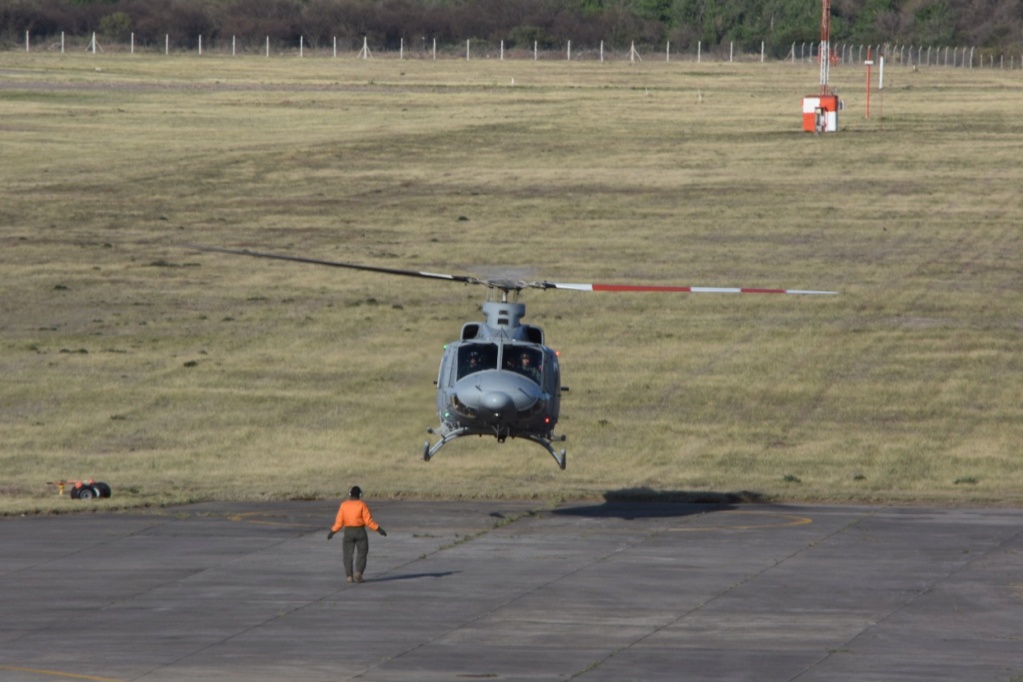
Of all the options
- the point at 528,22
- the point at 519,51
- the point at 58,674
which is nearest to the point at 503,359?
the point at 58,674

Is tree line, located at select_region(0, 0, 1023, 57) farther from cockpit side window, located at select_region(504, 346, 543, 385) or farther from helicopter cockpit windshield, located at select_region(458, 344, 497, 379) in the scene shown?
cockpit side window, located at select_region(504, 346, 543, 385)

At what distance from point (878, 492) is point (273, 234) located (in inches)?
1372

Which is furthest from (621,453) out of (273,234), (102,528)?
(273,234)

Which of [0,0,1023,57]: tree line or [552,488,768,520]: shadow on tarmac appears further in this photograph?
[0,0,1023,57]: tree line

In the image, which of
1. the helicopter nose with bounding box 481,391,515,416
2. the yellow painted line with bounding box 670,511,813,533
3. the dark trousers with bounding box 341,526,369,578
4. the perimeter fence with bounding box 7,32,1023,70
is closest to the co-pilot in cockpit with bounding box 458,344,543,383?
the helicopter nose with bounding box 481,391,515,416

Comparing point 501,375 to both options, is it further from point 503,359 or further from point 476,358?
point 476,358

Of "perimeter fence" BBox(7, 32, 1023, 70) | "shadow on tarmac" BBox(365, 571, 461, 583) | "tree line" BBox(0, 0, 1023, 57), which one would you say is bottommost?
"shadow on tarmac" BBox(365, 571, 461, 583)

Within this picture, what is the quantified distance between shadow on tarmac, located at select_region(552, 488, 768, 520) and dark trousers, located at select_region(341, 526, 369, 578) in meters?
7.93

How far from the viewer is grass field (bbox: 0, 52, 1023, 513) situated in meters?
40.8

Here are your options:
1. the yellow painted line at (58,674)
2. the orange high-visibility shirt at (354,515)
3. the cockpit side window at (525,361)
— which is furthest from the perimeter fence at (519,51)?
the yellow painted line at (58,674)

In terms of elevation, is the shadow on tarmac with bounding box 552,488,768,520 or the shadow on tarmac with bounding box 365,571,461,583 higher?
the shadow on tarmac with bounding box 552,488,768,520

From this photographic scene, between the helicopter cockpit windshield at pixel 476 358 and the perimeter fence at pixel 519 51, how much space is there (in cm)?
10826

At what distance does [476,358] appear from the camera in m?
28.9

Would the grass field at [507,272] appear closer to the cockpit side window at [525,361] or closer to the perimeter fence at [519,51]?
the cockpit side window at [525,361]
